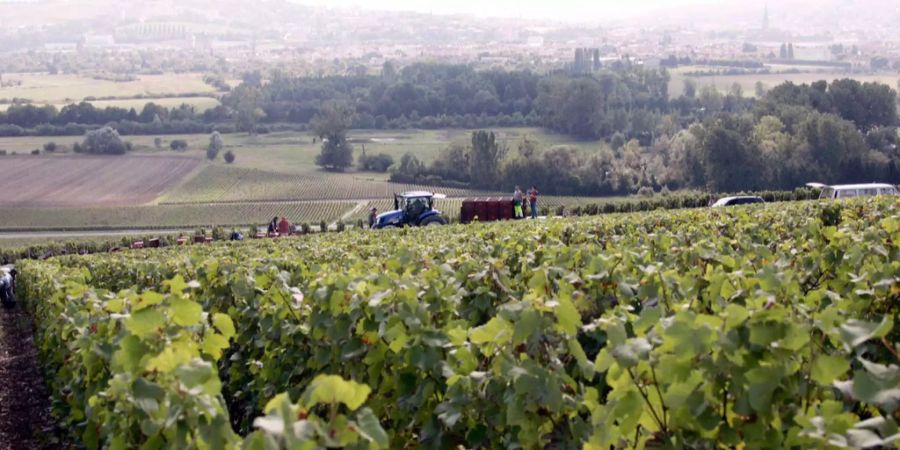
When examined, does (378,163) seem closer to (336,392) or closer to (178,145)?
(178,145)

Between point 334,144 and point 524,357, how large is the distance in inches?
3523

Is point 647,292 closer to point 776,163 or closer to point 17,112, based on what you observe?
point 776,163

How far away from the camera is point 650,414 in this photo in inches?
163

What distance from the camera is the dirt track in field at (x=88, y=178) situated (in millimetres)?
74688

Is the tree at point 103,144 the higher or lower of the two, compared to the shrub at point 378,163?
higher

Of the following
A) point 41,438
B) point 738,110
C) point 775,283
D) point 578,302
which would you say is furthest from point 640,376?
point 738,110

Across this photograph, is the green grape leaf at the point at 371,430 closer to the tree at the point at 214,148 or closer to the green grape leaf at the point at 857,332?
the green grape leaf at the point at 857,332

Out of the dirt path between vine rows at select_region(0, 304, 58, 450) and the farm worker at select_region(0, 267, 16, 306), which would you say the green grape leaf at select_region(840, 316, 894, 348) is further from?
the farm worker at select_region(0, 267, 16, 306)

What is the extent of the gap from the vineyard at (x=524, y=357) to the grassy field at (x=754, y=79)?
143 meters

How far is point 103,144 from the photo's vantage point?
96.3m

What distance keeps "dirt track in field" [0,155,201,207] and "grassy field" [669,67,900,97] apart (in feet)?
259

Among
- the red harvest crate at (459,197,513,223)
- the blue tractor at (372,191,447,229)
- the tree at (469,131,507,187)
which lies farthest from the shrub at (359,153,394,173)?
the blue tractor at (372,191,447,229)

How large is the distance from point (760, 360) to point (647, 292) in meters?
2.71

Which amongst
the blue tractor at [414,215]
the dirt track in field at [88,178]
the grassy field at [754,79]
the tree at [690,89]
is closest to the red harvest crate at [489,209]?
the blue tractor at [414,215]
